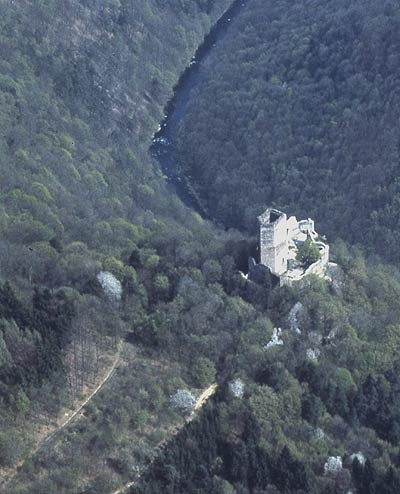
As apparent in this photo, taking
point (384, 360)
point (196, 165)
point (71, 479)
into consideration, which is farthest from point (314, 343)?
point (196, 165)

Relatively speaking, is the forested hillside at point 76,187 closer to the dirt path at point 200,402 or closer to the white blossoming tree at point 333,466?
the dirt path at point 200,402

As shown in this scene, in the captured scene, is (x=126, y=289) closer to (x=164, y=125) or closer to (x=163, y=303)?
(x=163, y=303)

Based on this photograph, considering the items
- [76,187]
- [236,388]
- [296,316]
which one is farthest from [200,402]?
[76,187]

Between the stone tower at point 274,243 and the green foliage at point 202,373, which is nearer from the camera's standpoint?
the green foliage at point 202,373

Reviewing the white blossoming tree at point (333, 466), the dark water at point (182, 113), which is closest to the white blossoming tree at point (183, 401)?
the white blossoming tree at point (333, 466)

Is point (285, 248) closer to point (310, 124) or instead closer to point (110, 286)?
point (110, 286)
